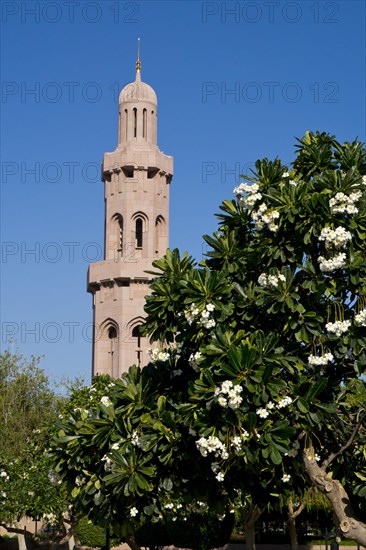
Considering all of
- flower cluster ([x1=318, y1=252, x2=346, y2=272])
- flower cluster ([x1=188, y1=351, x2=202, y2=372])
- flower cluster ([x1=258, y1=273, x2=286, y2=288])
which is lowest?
flower cluster ([x1=188, y1=351, x2=202, y2=372])

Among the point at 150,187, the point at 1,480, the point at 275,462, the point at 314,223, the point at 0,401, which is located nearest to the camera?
the point at 275,462

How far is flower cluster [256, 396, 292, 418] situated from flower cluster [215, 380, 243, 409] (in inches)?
20.3

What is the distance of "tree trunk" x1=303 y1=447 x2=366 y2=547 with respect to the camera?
1562 cm

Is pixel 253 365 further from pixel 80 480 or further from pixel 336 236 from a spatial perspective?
pixel 80 480

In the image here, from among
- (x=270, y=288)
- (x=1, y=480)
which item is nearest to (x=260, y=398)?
(x=270, y=288)

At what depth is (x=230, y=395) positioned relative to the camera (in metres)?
14.3

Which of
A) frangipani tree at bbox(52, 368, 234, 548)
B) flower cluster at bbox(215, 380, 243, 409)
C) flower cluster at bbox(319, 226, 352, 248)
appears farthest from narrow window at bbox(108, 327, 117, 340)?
flower cluster at bbox(215, 380, 243, 409)

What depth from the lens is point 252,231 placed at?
1759 centimetres

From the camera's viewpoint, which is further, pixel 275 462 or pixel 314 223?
pixel 314 223

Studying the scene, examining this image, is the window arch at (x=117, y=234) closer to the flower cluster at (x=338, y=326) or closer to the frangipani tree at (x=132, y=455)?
the frangipani tree at (x=132, y=455)

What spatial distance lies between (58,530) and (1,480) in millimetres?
3219

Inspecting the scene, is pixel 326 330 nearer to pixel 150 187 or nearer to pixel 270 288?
pixel 270 288

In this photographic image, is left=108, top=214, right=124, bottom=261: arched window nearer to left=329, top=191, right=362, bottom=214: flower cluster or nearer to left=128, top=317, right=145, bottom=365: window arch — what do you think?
left=128, top=317, right=145, bottom=365: window arch

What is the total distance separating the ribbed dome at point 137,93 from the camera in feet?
205
